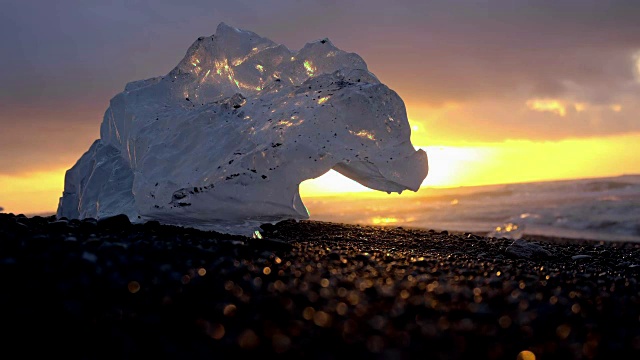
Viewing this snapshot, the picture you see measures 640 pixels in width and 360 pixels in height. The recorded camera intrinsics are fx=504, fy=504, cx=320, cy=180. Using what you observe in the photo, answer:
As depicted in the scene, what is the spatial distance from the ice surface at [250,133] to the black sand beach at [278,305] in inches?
97.1

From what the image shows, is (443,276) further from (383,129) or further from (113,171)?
(113,171)

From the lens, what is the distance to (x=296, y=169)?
7.22 meters

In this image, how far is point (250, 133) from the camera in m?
7.49

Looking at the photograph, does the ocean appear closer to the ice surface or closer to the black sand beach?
the ice surface

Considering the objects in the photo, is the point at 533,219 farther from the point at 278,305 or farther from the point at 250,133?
the point at 278,305

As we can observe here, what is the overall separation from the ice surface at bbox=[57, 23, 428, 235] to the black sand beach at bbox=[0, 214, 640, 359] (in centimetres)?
247

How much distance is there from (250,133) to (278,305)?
4679 mm

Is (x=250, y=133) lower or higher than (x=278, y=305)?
higher

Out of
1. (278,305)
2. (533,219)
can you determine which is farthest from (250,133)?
(533,219)

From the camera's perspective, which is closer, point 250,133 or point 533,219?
point 250,133

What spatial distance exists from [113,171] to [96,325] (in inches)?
288

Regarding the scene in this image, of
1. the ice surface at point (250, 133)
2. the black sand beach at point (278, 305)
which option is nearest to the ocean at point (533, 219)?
the ice surface at point (250, 133)

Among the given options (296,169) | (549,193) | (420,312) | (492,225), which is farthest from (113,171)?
(549,193)

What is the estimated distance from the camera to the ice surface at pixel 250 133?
721 centimetres
